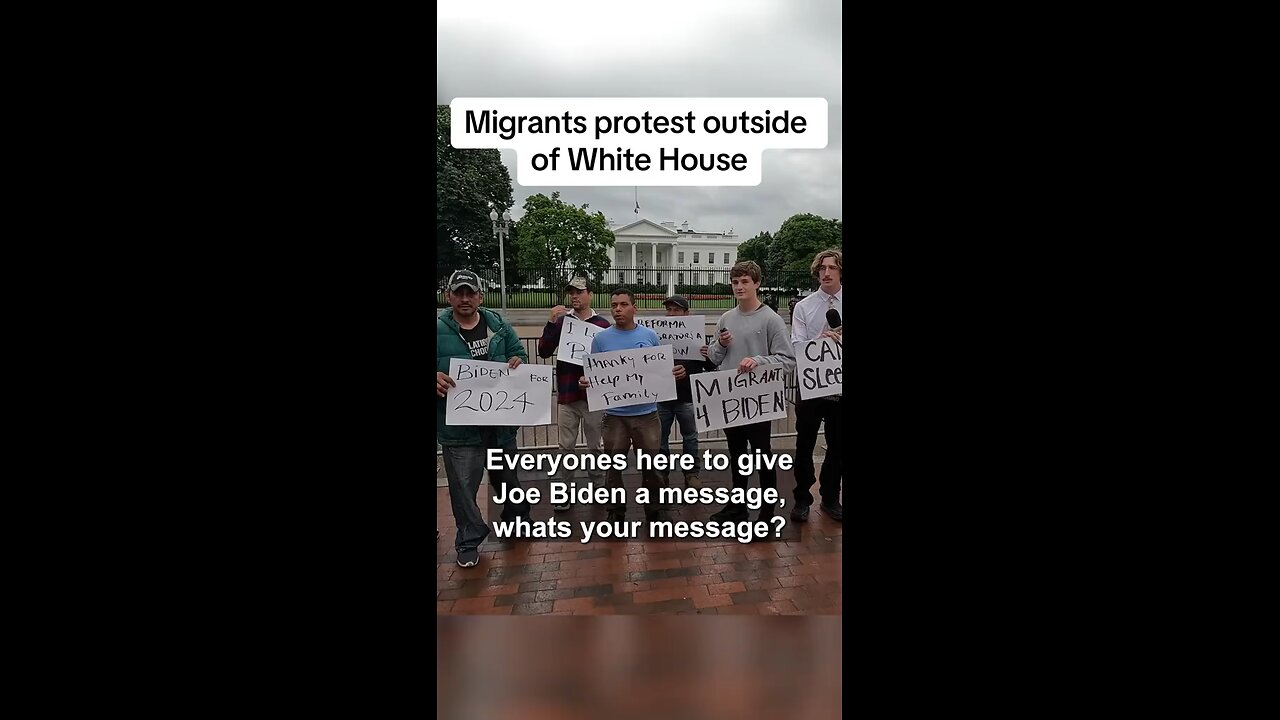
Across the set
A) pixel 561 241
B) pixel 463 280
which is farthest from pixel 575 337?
pixel 463 280

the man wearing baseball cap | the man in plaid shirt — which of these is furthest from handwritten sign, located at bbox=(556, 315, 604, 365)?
the man wearing baseball cap

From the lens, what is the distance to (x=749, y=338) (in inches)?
112

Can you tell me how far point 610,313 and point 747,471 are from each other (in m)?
1.11

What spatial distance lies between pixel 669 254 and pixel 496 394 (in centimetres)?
119

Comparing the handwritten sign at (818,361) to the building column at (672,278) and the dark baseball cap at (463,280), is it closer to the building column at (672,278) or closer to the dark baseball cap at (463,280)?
the building column at (672,278)

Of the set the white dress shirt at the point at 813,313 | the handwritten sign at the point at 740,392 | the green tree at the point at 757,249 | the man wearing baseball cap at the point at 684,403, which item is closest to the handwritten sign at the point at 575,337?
the man wearing baseball cap at the point at 684,403

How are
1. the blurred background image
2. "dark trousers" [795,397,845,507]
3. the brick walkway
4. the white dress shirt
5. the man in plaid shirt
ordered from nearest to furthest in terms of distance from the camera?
the blurred background image < the brick walkway < the white dress shirt < the man in plaid shirt < "dark trousers" [795,397,845,507]

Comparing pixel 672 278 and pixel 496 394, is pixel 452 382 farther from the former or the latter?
pixel 672 278

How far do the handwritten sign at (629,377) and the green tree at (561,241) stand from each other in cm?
56

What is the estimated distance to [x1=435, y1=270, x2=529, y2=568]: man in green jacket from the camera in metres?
2.72

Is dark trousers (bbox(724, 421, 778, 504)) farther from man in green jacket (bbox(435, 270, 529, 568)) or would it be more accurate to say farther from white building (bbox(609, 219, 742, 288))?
man in green jacket (bbox(435, 270, 529, 568))

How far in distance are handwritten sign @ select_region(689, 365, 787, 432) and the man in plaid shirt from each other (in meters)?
0.57

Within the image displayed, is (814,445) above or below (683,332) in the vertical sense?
below

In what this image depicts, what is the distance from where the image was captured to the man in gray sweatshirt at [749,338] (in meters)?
2.82
